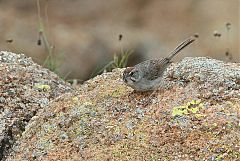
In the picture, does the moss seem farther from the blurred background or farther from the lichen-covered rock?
the blurred background

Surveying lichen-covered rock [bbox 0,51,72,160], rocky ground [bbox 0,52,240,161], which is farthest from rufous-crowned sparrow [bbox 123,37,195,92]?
lichen-covered rock [bbox 0,51,72,160]

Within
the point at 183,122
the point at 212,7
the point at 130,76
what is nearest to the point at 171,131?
the point at 183,122

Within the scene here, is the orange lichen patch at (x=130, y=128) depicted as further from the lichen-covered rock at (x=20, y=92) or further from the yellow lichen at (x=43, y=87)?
the yellow lichen at (x=43, y=87)

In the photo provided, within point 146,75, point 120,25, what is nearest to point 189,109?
point 146,75

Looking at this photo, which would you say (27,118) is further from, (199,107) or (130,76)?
→ (199,107)

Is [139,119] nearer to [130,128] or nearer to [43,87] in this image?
[130,128]
